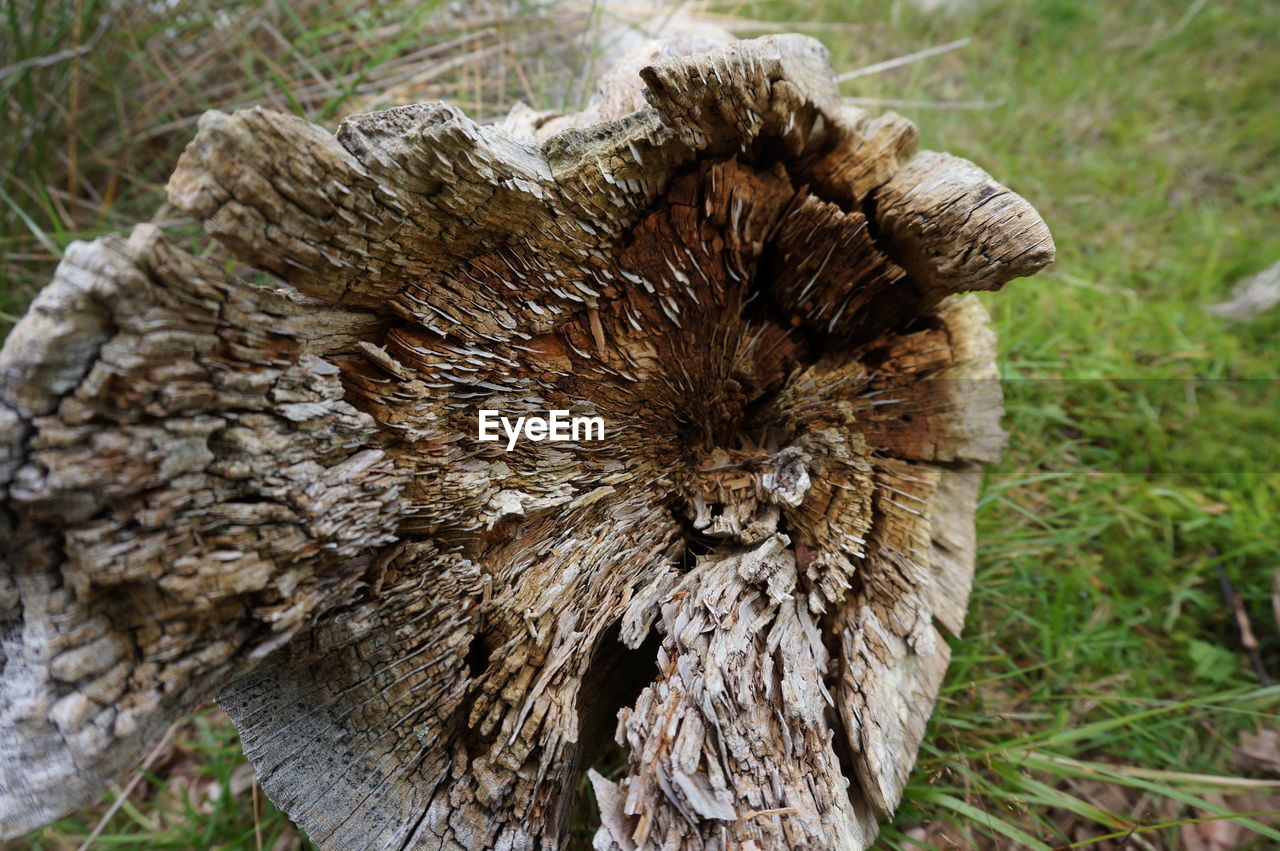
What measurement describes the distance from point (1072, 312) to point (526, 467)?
2339 mm

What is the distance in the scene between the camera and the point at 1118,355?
2.53m

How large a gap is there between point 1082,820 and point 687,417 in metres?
1.50

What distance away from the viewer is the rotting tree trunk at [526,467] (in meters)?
0.94

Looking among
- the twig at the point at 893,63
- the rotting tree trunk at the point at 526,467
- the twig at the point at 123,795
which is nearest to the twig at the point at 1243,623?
the rotting tree trunk at the point at 526,467

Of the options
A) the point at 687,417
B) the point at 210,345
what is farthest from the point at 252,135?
the point at 687,417

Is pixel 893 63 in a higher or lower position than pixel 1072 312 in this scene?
higher

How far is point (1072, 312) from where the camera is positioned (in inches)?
103

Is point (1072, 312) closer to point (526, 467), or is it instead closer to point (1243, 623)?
point (1243, 623)

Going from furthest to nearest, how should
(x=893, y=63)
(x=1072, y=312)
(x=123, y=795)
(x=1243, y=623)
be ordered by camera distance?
(x=893, y=63), (x=1072, y=312), (x=1243, y=623), (x=123, y=795)

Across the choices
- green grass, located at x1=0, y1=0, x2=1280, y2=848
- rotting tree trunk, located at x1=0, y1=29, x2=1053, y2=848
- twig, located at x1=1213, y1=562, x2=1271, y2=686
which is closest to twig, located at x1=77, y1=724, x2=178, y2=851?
green grass, located at x1=0, y1=0, x2=1280, y2=848

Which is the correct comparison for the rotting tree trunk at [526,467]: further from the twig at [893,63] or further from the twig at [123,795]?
the twig at [893,63]

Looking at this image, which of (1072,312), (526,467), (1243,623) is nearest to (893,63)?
(1072,312)

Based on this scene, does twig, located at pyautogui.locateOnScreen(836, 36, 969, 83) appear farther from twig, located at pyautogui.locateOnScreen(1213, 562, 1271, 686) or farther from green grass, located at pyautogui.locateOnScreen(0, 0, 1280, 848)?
twig, located at pyautogui.locateOnScreen(1213, 562, 1271, 686)

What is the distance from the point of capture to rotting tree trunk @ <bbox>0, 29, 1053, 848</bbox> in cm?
94
